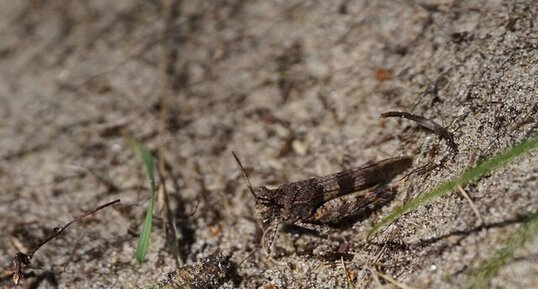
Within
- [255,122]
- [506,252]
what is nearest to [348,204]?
[506,252]

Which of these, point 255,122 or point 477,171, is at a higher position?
point 477,171

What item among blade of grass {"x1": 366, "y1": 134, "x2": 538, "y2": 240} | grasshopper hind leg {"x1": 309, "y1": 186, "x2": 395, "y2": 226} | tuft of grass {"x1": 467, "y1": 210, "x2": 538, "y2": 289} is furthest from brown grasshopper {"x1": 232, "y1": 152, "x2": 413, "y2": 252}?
tuft of grass {"x1": 467, "y1": 210, "x2": 538, "y2": 289}

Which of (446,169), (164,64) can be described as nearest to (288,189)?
(446,169)

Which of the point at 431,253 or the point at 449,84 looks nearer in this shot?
the point at 431,253

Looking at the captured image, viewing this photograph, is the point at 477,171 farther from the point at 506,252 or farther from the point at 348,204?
the point at 348,204

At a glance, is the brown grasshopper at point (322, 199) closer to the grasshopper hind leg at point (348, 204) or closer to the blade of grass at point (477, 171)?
the grasshopper hind leg at point (348, 204)

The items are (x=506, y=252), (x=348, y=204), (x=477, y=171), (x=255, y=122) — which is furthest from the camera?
(x=255, y=122)

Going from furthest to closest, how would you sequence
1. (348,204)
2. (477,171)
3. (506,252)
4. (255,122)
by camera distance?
(255,122)
(348,204)
(477,171)
(506,252)

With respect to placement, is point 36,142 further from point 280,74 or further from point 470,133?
point 470,133
